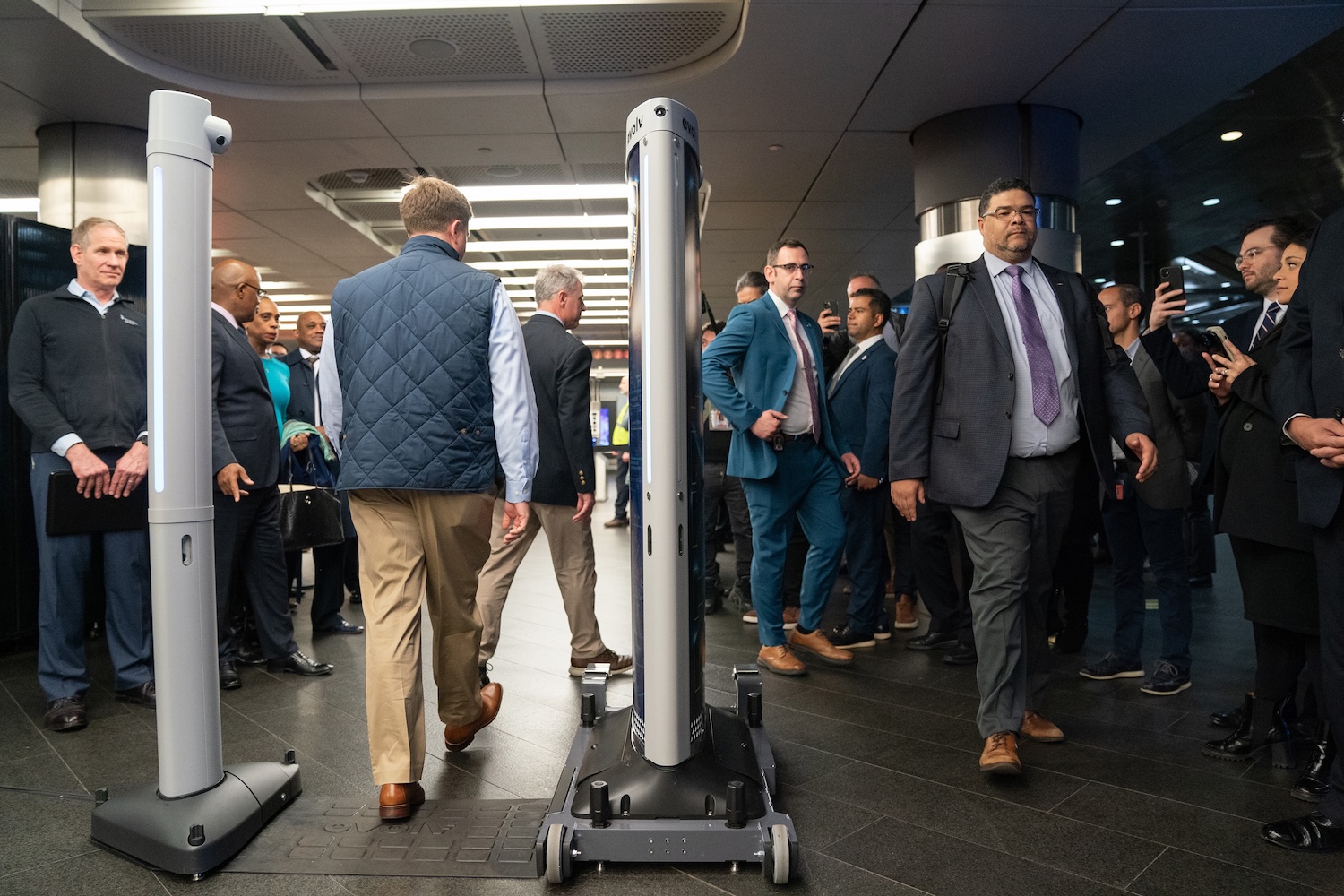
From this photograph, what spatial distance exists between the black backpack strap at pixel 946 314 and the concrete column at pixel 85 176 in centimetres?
558

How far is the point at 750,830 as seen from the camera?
2.02 m

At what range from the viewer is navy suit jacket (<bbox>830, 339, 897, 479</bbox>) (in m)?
4.40

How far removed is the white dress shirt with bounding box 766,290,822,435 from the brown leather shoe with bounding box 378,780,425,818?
2.17 m

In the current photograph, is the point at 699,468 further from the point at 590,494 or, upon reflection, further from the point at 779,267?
the point at 779,267

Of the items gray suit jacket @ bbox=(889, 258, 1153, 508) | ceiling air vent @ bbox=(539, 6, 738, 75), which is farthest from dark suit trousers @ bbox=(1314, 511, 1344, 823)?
ceiling air vent @ bbox=(539, 6, 738, 75)

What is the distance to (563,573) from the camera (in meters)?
3.88

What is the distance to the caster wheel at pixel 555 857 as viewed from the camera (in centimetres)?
194

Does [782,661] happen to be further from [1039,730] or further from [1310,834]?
[1310,834]

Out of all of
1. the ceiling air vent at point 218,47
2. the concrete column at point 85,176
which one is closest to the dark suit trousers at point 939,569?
the ceiling air vent at point 218,47

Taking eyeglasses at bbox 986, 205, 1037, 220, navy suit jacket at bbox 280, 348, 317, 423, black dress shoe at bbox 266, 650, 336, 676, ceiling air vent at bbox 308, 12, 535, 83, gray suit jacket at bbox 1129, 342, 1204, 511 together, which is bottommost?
black dress shoe at bbox 266, 650, 336, 676

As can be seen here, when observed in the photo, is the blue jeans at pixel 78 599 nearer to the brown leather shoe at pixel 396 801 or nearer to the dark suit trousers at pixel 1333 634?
the brown leather shoe at pixel 396 801

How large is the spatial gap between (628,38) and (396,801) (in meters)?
4.31

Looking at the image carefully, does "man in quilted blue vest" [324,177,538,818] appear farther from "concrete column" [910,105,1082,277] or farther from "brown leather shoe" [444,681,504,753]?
"concrete column" [910,105,1082,277]

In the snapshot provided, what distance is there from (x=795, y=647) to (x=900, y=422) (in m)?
1.95
